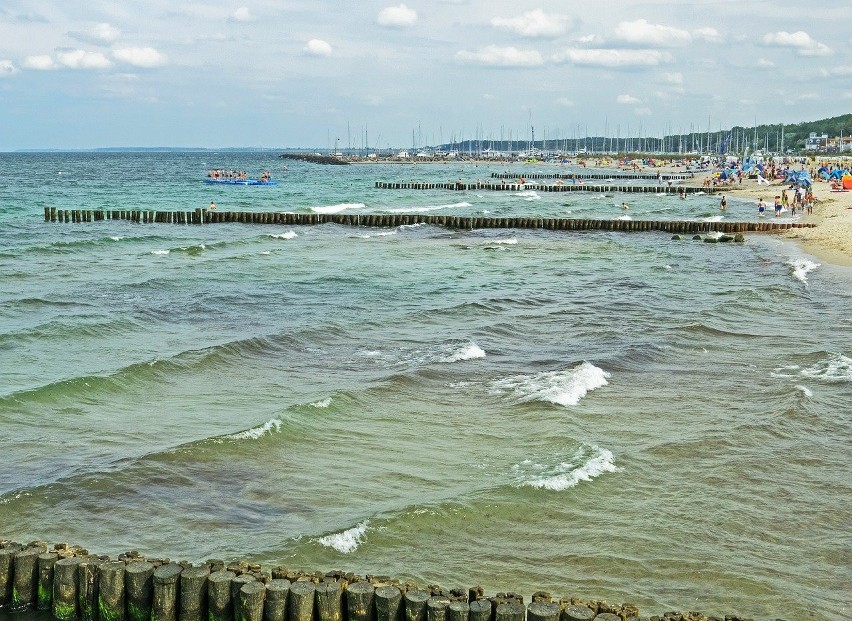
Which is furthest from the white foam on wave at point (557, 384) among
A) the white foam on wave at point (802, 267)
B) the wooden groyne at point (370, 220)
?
the wooden groyne at point (370, 220)

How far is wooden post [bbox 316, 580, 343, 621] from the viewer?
1042 cm

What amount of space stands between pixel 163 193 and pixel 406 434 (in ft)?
300

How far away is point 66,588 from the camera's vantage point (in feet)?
36.1

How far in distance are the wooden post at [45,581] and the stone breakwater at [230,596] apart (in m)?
0.01

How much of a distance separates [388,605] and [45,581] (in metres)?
4.05

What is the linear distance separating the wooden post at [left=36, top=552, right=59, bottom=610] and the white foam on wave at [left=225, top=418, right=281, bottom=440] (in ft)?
21.9

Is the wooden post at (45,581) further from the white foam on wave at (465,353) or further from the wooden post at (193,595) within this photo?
the white foam on wave at (465,353)

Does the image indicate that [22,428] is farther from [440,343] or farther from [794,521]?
[794,521]

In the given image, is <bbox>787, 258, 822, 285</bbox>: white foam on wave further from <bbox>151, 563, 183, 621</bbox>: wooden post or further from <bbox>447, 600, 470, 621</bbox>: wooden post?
<bbox>151, 563, 183, 621</bbox>: wooden post

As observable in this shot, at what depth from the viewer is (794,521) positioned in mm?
14406

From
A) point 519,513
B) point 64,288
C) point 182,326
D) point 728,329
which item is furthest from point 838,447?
point 64,288

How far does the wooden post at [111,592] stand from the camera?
428 inches

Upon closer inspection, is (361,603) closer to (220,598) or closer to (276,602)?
(276,602)

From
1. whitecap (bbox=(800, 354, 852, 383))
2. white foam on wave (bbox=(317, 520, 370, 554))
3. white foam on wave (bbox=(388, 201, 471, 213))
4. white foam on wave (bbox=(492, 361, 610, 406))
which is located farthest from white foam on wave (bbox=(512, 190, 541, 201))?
white foam on wave (bbox=(317, 520, 370, 554))
